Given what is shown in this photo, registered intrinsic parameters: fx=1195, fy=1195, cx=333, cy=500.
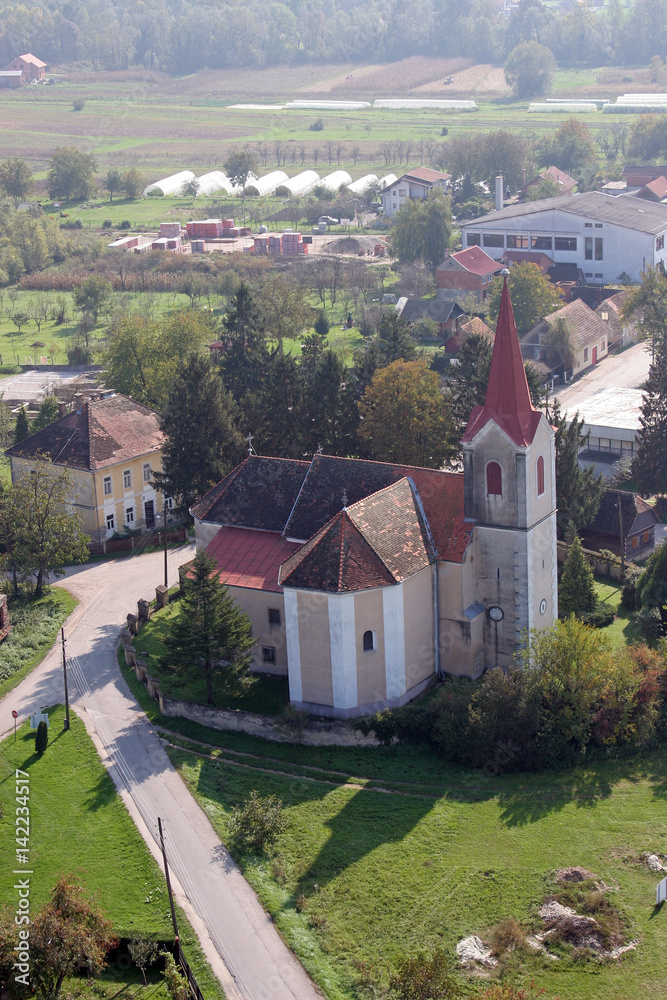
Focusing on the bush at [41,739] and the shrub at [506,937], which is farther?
the bush at [41,739]

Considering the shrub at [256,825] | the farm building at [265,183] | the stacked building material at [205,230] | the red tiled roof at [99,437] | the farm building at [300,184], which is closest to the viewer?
the shrub at [256,825]

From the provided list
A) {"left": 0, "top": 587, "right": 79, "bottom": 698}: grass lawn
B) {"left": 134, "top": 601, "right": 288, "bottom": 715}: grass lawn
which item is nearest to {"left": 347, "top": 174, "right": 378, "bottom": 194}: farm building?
{"left": 0, "top": 587, "right": 79, "bottom": 698}: grass lawn

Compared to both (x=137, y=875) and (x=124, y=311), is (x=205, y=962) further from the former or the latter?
(x=124, y=311)

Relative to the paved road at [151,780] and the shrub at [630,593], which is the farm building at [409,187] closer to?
the paved road at [151,780]

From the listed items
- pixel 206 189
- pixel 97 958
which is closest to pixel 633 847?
pixel 97 958

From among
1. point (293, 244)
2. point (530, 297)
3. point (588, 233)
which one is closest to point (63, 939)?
point (530, 297)

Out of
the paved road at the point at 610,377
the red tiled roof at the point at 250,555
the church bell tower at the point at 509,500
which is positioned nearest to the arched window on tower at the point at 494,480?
the church bell tower at the point at 509,500

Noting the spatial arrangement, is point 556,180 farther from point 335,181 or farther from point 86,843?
point 86,843
